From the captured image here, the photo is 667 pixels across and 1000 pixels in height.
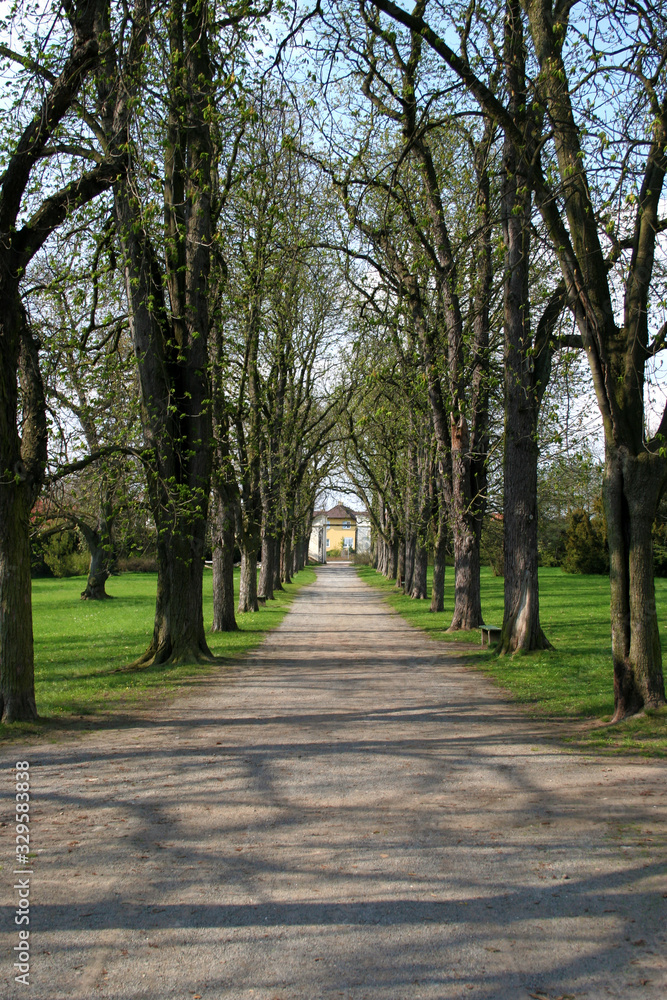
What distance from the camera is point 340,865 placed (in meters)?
4.68

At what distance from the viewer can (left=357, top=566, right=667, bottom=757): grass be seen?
778 cm

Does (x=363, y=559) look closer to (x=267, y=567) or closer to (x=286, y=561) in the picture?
(x=286, y=561)

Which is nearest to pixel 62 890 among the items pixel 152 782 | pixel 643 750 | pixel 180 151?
pixel 152 782

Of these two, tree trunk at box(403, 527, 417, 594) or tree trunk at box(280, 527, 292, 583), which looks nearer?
tree trunk at box(403, 527, 417, 594)

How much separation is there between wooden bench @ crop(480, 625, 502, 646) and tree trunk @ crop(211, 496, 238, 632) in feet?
19.4

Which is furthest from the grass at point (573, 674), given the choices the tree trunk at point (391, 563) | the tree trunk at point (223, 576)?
the tree trunk at point (391, 563)

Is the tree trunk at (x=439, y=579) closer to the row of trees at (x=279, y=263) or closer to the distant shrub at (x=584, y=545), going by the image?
the row of trees at (x=279, y=263)

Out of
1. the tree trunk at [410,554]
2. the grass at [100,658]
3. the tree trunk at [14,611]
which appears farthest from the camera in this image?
the tree trunk at [410,554]

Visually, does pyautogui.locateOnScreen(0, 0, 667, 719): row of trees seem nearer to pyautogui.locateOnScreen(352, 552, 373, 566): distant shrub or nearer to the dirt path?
the dirt path

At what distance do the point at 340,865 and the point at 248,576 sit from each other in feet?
65.9

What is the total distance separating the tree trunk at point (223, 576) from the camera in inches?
750
